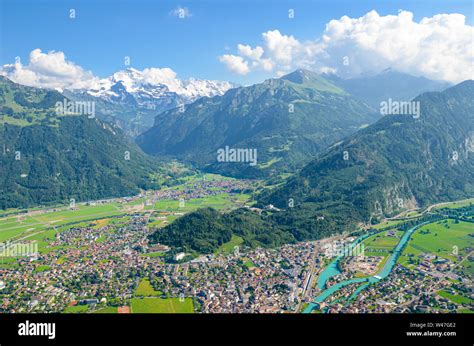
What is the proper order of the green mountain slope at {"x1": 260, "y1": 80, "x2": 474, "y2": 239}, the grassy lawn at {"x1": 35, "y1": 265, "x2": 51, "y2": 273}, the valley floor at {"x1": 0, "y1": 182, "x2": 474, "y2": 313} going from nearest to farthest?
1. the valley floor at {"x1": 0, "y1": 182, "x2": 474, "y2": 313}
2. the grassy lawn at {"x1": 35, "y1": 265, "x2": 51, "y2": 273}
3. the green mountain slope at {"x1": 260, "y1": 80, "x2": 474, "y2": 239}

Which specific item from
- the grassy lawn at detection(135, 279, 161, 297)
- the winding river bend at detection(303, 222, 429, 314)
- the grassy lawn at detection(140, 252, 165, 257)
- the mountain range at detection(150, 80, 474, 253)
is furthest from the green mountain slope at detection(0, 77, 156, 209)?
the winding river bend at detection(303, 222, 429, 314)

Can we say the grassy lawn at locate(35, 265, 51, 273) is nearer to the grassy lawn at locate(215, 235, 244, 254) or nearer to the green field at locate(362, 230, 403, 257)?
the grassy lawn at locate(215, 235, 244, 254)

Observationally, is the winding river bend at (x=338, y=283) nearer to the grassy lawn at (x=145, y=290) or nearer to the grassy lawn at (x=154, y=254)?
the grassy lawn at (x=145, y=290)

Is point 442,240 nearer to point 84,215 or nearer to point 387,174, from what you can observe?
point 387,174
